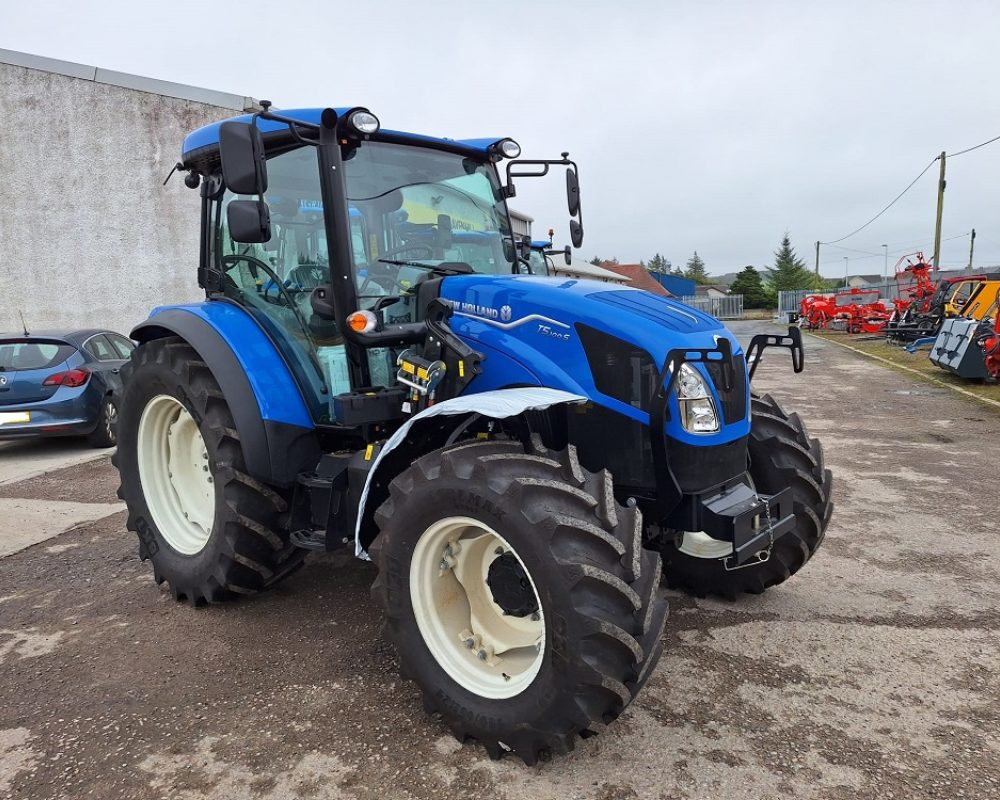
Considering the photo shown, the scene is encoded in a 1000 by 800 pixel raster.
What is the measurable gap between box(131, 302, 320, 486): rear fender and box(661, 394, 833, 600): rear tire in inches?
71.7

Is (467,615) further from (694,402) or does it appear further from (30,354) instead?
(30,354)

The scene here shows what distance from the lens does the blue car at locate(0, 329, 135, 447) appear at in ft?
25.2

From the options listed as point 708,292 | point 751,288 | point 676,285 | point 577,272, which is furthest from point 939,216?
point 708,292

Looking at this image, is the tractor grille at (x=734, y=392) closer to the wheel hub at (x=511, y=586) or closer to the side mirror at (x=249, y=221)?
the wheel hub at (x=511, y=586)

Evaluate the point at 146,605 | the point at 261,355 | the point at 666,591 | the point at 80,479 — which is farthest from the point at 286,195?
the point at 80,479

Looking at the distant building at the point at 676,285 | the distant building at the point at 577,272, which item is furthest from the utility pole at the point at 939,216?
the distant building at the point at 676,285

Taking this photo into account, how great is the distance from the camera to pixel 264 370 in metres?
3.40

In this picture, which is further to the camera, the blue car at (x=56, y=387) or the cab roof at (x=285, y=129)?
the blue car at (x=56, y=387)

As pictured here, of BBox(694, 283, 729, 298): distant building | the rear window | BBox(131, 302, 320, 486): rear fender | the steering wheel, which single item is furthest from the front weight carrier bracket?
BBox(694, 283, 729, 298): distant building

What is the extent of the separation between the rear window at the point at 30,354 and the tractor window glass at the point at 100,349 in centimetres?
25

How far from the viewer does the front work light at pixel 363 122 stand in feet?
9.57

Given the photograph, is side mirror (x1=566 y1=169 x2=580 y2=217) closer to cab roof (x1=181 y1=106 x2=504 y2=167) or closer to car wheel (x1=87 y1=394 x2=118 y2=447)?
cab roof (x1=181 y1=106 x2=504 y2=167)

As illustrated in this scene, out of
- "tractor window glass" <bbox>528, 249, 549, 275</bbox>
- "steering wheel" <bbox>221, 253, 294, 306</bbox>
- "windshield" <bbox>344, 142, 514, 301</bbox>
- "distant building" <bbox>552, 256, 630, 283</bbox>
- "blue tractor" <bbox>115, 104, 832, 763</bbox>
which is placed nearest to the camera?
"blue tractor" <bbox>115, 104, 832, 763</bbox>

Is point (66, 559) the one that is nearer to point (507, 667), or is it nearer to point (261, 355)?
point (261, 355)
